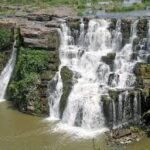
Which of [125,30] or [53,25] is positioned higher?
[53,25]

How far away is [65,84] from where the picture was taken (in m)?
28.0

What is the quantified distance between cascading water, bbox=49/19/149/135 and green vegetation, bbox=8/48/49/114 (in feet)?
3.46

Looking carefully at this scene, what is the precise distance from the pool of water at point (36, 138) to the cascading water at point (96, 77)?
1.55m

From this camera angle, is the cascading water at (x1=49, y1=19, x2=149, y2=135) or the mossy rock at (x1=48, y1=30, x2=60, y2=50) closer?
the cascading water at (x1=49, y1=19, x2=149, y2=135)

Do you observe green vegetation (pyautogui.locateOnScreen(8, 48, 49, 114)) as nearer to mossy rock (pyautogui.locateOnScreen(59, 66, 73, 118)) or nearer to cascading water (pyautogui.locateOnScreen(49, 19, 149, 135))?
cascading water (pyautogui.locateOnScreen(49, 19, 149, 135))

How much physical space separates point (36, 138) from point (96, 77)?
5983 millimetres

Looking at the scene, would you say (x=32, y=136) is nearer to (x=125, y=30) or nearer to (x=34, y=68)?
(x=34, y=68)

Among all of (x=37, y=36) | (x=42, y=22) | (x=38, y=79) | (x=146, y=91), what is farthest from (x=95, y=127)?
(x=42, y=22)

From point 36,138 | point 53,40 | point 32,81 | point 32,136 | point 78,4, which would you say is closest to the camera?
point 36,138

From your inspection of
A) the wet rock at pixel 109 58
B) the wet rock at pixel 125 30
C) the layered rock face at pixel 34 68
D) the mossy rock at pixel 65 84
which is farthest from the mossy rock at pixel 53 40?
the wet rock at pixel 125 30

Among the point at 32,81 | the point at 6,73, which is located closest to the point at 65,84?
the point at 32,81

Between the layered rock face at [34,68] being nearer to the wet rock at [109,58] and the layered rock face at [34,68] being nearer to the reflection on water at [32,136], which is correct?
the reflection on water at [32,136]

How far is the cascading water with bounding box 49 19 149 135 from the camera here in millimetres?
25234

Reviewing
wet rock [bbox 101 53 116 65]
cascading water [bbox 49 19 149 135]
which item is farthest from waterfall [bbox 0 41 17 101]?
wet rock [bbox 101 53 116 65]
